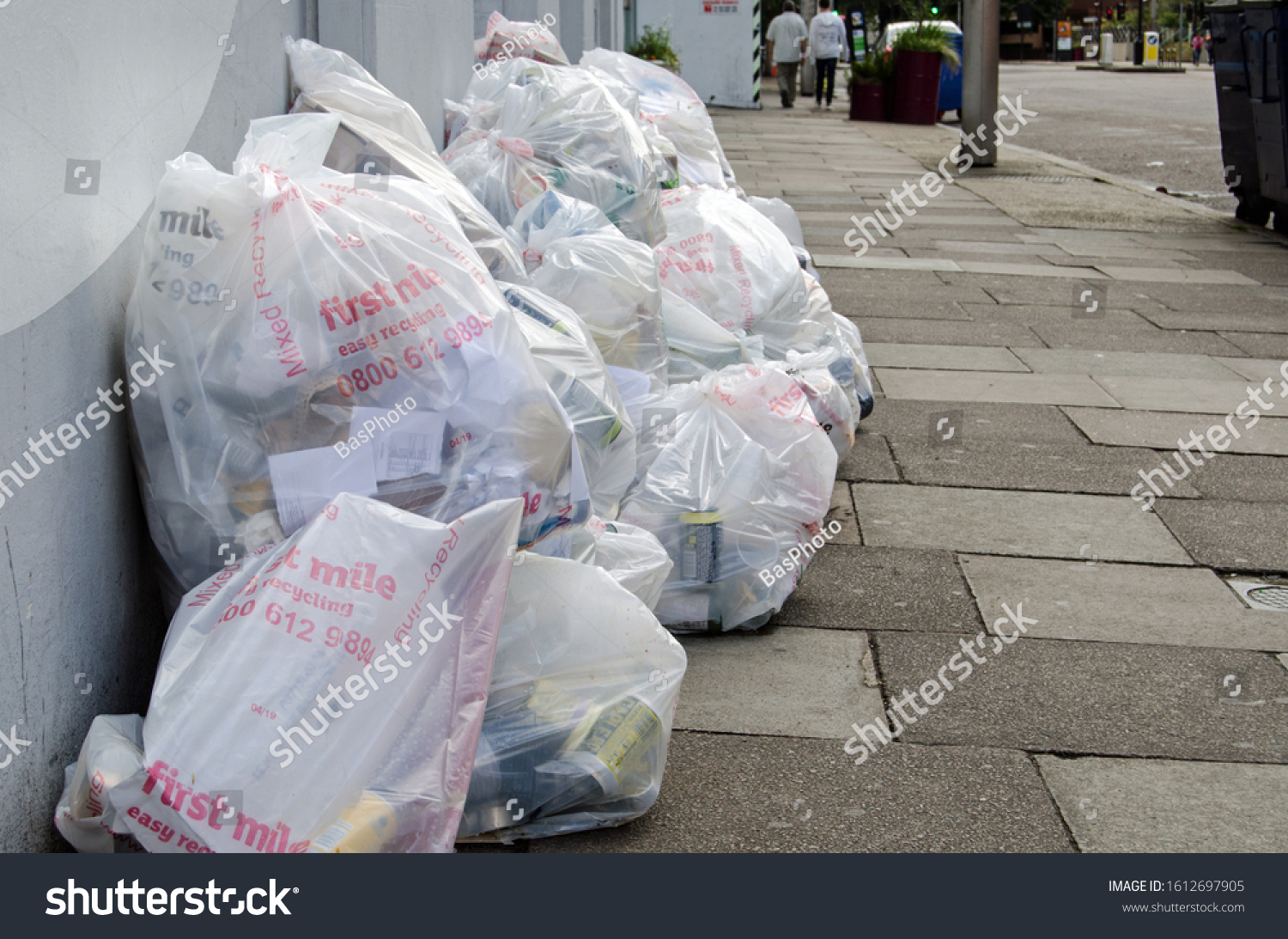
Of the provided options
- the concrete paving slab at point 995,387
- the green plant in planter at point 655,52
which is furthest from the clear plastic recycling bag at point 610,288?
the green plant in planter at point 655,52

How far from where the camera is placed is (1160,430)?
4.93 m

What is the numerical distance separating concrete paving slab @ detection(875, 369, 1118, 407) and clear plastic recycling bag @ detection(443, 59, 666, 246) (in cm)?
166

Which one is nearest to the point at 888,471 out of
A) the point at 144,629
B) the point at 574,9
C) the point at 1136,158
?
the point at 144,629

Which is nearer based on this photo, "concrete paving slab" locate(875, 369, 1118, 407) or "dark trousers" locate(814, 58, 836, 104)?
"concrete paving slab" locate(875, 369, 1118, 407)

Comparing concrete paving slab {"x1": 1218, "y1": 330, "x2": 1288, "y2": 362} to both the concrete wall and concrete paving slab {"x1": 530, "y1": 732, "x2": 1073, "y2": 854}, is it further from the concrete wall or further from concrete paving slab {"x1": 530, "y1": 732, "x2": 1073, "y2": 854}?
the concrete wall

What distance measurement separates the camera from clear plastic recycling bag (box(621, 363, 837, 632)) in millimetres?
3047

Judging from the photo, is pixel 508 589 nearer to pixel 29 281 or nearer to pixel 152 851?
pixel 152 851

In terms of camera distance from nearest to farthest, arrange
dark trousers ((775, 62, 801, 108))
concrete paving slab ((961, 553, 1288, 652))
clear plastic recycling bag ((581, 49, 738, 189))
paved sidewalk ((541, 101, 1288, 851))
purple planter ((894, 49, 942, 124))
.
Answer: paved sidewalk ((541, 101, 1288, 851)) < concrete paving slab ((961, 553, 1288, 652)) < clear plastic recycling bag ((581, 49, 738, 189)) < purple planter ((894, 49, 942, 124)) < dark trousers ((775, 62, 801, 108))

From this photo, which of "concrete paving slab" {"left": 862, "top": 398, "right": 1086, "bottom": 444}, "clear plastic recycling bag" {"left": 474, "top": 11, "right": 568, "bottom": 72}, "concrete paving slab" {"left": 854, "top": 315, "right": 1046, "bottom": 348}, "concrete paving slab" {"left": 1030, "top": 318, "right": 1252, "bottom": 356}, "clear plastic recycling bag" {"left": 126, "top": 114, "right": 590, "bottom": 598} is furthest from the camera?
"concrete paving slab" {"left": 854, "top": 315, "right": 1046, "bottom": 348}

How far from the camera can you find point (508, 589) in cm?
225

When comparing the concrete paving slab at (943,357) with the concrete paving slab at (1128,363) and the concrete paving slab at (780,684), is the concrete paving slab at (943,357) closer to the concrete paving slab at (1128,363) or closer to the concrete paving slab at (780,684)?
the concrete paving slab at (1128,363)

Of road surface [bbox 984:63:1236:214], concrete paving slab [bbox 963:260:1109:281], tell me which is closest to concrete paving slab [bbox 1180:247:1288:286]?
concrete paving slab [bbox 963:260:1109:281]

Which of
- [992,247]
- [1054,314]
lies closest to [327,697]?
[1054,314]

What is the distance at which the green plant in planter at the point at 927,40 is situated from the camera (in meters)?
A: 18.3
